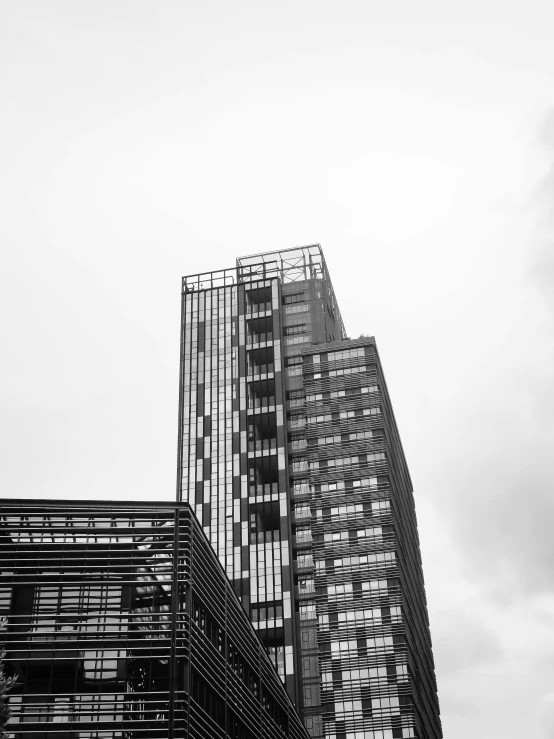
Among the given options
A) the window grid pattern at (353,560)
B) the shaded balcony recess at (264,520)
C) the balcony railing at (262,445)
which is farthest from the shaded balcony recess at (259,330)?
the shaded balcony recess at (264,520)

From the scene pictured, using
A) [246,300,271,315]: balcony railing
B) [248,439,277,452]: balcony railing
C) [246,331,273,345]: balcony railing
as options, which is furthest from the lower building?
[246,300,271,315]: balcony railing

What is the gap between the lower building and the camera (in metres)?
54.1

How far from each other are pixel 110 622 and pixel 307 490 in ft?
265

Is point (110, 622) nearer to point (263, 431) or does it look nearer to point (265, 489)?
point (265, 489)

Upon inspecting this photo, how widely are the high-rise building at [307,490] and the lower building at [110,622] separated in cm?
5787

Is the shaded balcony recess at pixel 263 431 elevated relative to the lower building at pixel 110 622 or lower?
elevated

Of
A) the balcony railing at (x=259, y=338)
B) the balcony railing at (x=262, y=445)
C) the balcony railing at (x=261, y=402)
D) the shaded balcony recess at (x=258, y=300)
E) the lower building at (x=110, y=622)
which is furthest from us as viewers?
the shaded balcony recess at (x=258, y=300)

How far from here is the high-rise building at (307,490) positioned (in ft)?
397

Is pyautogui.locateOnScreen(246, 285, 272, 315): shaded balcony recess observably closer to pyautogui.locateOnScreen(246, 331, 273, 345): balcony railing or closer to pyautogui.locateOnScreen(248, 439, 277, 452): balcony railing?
pyautogui.locateOnScreen(246, 331, 273, 345): balcony railing

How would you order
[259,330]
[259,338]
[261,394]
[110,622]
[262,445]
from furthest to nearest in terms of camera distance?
1. [259,330]
2. [259,338]
3. [261,394]
4. [262,445]
5. [110,622]

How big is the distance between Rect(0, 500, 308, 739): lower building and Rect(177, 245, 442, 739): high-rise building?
57874 mm

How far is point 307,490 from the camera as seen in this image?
448 ft

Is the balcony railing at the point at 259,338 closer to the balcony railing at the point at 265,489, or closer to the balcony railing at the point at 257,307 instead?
the balcony railing at the point at 257,307

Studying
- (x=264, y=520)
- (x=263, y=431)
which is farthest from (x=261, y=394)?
(x=264, y=520)
